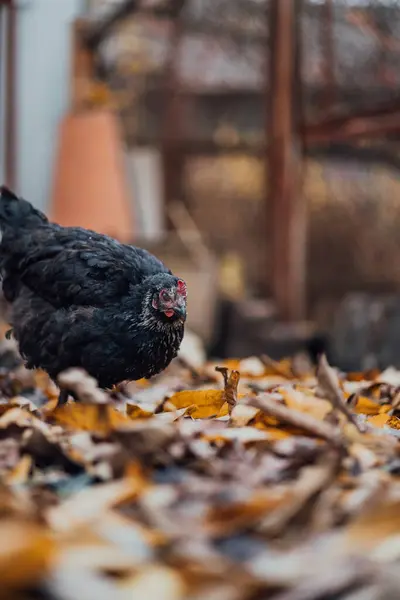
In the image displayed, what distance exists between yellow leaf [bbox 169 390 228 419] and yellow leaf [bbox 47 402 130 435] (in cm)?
34

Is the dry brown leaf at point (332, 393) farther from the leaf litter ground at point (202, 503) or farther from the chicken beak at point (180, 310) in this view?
the chicken beak at point (180, 310)

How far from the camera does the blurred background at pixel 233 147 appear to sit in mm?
4781

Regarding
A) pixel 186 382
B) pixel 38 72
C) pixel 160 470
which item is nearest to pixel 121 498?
pixel 160 470

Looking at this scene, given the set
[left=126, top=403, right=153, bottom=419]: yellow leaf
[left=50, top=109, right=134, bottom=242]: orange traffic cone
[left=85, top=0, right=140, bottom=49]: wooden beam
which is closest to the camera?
[left=126, top=403, right=153, bottom=419]: yellow leaf

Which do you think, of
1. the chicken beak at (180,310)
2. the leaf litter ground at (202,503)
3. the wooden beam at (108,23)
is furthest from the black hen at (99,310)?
the wooden beam at (108,23)

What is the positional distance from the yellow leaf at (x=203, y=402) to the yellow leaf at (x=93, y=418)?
0.34 metres

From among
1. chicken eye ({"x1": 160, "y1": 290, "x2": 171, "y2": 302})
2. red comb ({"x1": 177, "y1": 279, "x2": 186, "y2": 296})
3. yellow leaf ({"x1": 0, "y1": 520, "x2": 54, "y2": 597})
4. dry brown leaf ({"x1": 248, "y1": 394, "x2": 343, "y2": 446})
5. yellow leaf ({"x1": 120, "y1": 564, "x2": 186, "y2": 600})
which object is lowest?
Result: yellow leaf ({"x1": 120, "y1": 564, "x2": 186, "y2": 600})

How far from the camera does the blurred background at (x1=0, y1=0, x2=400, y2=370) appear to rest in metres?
4.78

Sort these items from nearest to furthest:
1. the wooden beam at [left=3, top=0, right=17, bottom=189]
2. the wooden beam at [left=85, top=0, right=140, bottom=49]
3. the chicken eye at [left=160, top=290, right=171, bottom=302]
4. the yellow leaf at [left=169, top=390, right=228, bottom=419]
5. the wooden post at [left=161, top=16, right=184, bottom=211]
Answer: the yellow leaf at [left=169, top=390, right=228, bottom=419]
the chicken eye at [left=160, top=290, right=171, bottom=302]
the wooden beam at [left=3, top=0, right=17, bottom=189]
the wooden beam at [left=85, top=0, right=140, bottom=49]
the wooden post at [left=161, top=16, right=184, bottom=211]

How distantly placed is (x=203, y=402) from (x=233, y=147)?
5.73 meters

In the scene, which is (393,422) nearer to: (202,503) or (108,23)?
(202,503)

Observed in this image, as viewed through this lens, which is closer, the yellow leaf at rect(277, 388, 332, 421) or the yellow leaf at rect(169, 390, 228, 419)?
the yellow leaf at rect(277, 388, 332, 421)

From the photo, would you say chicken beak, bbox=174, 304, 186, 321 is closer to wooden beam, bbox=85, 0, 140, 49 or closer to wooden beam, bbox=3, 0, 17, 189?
wooden beam, bbox=3, 0, 17, 189

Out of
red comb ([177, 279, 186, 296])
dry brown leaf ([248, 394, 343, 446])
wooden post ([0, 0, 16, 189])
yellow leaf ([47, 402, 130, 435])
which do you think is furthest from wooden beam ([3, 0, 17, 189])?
dry brown leaf ([248, 394, 343, 446])
